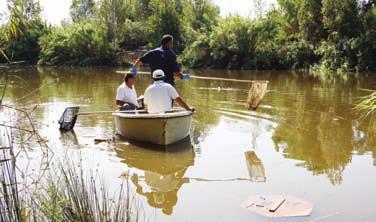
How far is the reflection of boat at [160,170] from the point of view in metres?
6.50

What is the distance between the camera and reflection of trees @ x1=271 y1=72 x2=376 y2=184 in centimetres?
832

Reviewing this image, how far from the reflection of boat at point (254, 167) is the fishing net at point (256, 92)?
8.47 feet

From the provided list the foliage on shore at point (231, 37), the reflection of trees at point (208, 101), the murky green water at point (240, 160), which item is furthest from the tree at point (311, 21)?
the murky green water at point (240, 160)

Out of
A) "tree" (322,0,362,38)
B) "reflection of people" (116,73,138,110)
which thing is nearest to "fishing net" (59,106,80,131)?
"reflection of people" (116,73,138,110)

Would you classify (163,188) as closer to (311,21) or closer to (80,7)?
(311,21)

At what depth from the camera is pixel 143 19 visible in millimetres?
49906

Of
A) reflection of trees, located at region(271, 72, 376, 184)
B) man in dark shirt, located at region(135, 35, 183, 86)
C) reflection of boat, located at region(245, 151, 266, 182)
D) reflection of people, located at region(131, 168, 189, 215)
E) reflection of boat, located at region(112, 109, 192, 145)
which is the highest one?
man in dark shirt, located at region(135, 35, 183, 86)

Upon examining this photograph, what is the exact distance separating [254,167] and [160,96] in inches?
91.0

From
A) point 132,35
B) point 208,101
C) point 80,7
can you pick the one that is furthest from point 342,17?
point 80,7

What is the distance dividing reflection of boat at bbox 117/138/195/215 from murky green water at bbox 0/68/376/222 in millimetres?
14

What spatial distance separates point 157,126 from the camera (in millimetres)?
8922

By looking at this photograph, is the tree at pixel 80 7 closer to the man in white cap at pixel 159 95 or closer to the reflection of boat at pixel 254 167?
the man in white cap at pixel 159 95

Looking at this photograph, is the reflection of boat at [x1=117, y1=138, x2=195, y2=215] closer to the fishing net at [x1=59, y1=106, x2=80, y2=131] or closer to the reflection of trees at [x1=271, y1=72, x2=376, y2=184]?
the reflection of trees at [x1=271, y1=72, x2=376, y2=184]

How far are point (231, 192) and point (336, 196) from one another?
4.36 feet
